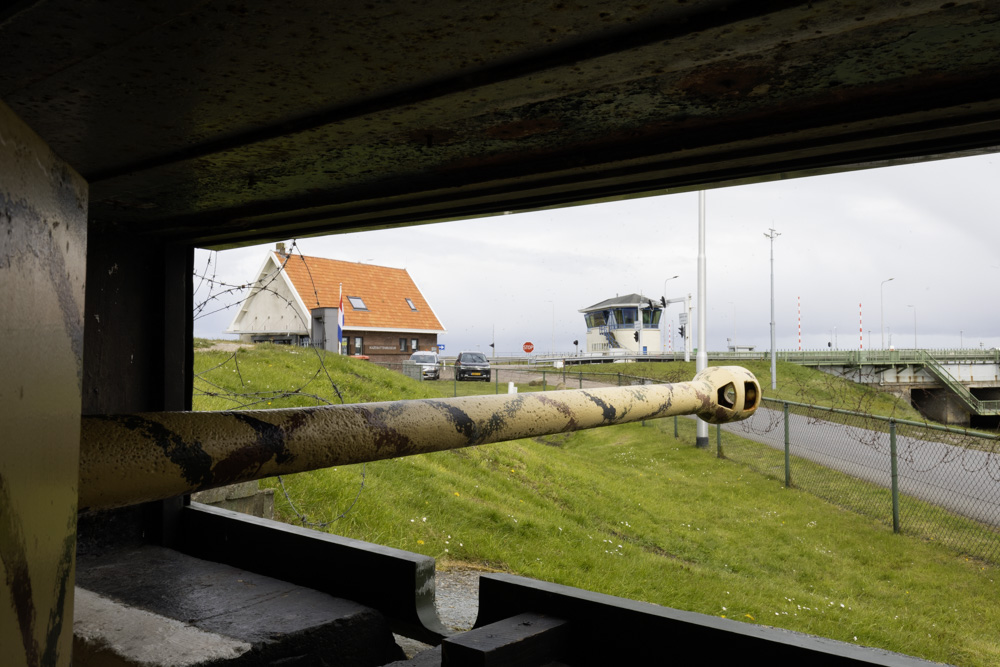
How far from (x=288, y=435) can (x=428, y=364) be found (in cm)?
2567

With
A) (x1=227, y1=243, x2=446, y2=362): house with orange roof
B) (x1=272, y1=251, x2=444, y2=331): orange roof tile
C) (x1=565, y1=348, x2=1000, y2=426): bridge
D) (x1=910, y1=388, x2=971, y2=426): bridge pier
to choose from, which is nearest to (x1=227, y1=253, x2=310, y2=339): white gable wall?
(x1=227, y1=243, x2=446, y2=362): house with orange roof

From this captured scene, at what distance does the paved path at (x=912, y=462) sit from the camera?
376 inches

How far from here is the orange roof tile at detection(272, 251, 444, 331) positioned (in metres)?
26.0

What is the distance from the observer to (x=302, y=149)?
191cm

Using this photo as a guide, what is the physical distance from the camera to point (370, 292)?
2958 cm

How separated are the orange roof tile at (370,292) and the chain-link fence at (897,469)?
17.4 metres

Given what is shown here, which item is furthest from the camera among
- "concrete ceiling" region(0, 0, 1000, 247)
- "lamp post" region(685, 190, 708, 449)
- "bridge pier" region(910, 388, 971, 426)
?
"bridge pier" region(910, 388, 971, 426)

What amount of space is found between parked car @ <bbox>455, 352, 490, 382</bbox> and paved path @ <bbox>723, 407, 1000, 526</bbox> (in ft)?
49.3

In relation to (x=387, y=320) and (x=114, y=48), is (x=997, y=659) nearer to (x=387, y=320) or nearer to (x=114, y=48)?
(x=114, y=48)

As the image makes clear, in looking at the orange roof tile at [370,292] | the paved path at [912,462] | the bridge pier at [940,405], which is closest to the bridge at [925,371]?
the bridge pier at [940,405]

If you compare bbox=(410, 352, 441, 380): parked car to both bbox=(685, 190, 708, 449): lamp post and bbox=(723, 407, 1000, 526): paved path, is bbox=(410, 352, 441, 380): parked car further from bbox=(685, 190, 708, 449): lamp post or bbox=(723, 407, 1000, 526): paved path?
bbox=(723, 407, 1000, 526): paved path

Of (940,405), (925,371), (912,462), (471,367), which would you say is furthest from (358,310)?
(940,405)

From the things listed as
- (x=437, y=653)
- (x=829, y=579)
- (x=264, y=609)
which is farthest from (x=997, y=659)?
(x=264, y=609)

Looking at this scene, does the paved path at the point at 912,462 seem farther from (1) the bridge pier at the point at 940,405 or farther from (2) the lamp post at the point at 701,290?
(1) the bridge pier at the point at 940,405
